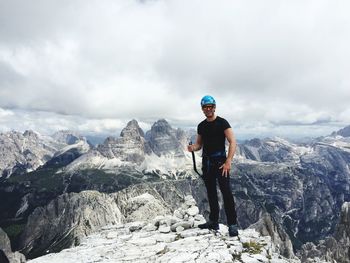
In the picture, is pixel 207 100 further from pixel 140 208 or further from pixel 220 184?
pixel 140 208

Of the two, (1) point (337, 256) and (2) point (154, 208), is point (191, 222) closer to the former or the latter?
(2) point (154, 208)

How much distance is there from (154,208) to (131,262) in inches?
1814

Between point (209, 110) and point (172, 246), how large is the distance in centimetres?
779

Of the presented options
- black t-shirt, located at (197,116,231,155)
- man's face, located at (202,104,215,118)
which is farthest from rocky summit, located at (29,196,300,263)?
man's face, located at (202,104,215,118)

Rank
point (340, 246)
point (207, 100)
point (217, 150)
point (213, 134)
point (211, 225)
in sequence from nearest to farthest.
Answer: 1. point (207, 100)
2. point (213, 134)
3. point (217, 150)
4. point (211, 225)
5. point (340, 246)

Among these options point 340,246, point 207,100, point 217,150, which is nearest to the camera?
point 207,100

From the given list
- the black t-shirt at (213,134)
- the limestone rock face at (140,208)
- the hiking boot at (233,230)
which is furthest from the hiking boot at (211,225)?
the limestone rock face at (140,208)

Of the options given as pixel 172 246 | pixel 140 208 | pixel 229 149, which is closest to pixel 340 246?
pixel 140 208

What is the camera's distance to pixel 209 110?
66.1ft

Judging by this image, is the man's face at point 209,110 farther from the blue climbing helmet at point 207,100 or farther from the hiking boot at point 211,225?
the hiking boot at point 211,225

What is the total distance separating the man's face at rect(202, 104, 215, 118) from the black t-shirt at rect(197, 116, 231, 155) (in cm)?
42

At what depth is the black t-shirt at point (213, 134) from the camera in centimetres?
2012

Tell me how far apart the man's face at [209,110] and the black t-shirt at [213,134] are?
425 mm

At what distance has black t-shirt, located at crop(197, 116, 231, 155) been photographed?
20.1 metres
